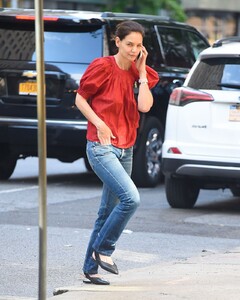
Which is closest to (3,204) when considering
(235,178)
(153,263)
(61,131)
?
(61,131)

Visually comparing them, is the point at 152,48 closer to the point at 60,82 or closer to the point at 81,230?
the point at 60,82

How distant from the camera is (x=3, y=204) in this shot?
12.0 metres

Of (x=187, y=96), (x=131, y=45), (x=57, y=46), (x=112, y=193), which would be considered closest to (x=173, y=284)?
(x=112, y=193)

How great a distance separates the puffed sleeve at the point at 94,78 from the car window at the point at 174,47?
7186 mm

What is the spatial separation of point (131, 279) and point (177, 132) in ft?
13.6

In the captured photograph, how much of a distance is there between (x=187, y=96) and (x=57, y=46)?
8.45ft

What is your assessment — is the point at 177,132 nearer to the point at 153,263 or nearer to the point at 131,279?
the point at 153,263

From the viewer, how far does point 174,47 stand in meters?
14.9

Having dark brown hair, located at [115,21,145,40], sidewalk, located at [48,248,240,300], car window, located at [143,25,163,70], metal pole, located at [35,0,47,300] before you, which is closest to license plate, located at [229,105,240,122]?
car window, located at [143,25,163,70]

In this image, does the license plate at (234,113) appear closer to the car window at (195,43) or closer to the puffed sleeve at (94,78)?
the car window at (195,43)

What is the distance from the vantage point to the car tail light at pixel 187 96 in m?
11.4

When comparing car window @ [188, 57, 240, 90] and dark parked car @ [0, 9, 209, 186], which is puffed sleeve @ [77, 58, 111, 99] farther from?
dark parked car @ [0, 9, 209, 186]

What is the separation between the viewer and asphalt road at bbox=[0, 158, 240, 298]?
8.34 m

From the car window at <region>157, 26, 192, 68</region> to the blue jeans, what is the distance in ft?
23.6
